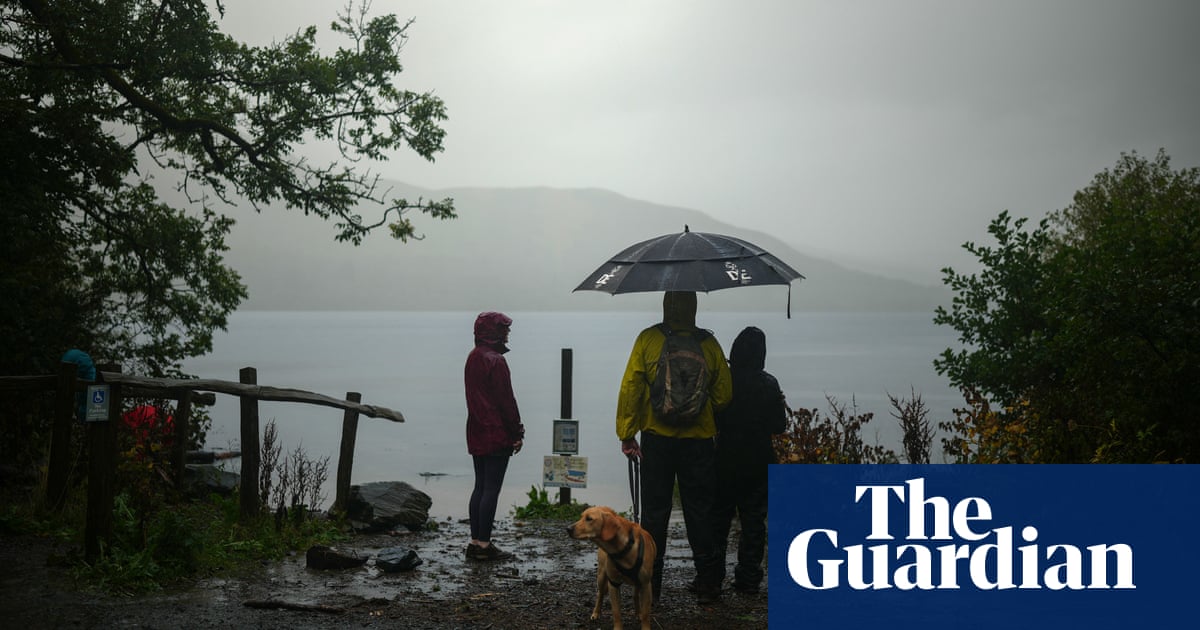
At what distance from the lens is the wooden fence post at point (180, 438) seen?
10.2m

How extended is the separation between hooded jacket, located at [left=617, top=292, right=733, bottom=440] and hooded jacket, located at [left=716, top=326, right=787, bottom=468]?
1.18 ft

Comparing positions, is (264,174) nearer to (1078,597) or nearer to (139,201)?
(139,201)

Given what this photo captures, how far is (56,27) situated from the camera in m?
11.8

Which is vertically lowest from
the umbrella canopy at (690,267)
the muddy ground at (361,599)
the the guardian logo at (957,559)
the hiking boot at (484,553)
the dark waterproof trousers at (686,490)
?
the muddy ground at (361,599)

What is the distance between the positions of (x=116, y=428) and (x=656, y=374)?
4320 millimetres

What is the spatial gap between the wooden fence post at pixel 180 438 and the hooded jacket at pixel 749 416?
6.32m

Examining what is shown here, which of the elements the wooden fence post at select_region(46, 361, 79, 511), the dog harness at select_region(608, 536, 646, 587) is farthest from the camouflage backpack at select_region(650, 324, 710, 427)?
the wooden fence post at select_region(46, 361, 79, 511)

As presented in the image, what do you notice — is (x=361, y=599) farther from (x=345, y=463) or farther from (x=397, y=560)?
(x=345, y=463)

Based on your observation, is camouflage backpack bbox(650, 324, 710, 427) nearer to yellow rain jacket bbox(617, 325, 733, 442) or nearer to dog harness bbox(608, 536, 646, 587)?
yellow rain jacket bbox(617, 325, 733, 442)

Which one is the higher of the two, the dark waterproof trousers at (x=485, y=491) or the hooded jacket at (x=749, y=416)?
the hooded jacket at (x=749, y=416)

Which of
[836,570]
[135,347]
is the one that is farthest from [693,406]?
[135,347]

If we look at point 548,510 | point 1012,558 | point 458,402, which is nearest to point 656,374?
point 1012,558

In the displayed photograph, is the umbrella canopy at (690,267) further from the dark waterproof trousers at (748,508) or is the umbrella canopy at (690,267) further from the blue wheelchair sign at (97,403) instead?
the blue wheelchair sign at (97,403)

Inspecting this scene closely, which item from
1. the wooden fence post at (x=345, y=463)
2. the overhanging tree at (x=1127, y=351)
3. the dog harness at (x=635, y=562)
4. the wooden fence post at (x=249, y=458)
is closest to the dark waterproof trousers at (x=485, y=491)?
the wooden fence post at (x=345, y=463)
